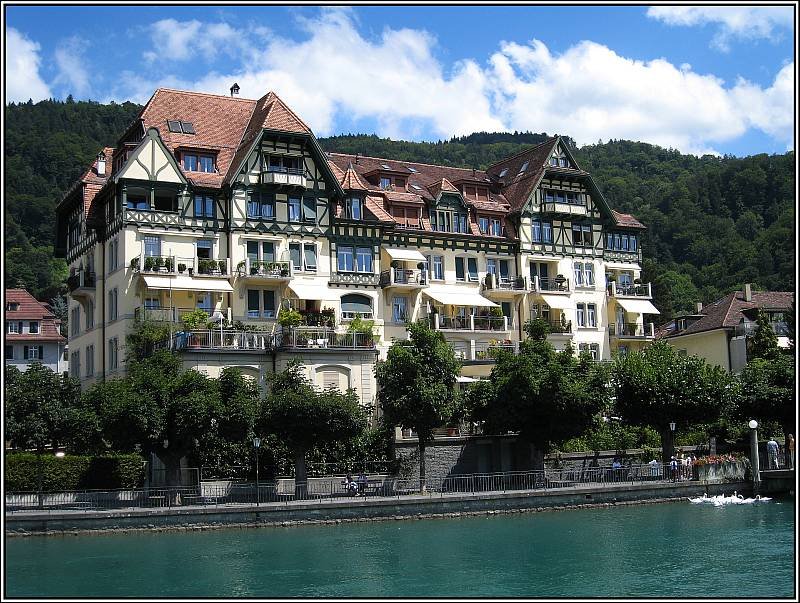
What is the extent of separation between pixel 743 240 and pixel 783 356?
76162mm

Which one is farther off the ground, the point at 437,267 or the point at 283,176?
the point at 283,176

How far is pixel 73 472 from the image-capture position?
5506cm

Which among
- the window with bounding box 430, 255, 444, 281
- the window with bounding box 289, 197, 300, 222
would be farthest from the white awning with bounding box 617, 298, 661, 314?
the window with bounding box 289, 197, 300, 222

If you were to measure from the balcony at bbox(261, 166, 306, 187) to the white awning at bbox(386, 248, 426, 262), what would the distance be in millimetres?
7456

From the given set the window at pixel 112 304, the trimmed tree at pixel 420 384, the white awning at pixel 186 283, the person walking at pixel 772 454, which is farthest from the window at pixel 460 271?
the window at pixel 112 304

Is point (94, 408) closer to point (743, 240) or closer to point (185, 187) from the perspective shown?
point (185, 187)

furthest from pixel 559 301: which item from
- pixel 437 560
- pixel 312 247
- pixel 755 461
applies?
pixel 437 560

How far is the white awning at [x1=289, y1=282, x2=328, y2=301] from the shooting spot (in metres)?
67.5

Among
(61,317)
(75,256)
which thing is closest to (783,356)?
(75,256)

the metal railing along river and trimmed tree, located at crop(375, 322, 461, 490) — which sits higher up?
trimmed tree, located at crop(375, 322, 461, 490)

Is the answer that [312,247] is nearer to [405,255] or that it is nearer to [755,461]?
[405,255]

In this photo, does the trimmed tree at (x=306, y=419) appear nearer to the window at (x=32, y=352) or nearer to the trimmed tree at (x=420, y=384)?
the trimmed tree at (x=420, y=384)

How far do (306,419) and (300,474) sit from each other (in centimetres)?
343

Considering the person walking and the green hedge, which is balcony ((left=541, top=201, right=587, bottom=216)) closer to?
the person walking
